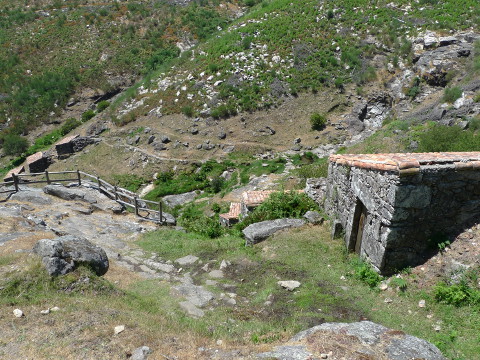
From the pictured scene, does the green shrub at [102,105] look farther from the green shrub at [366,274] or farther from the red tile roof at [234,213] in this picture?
the green shrub at [366,274]

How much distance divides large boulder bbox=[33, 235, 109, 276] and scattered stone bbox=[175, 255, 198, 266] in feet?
7.12

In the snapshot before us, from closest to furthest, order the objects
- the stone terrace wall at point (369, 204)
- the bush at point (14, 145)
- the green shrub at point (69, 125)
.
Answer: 1. the stone terrace wall at point (369, 204)
2. the bush at point (14, 145)
3. the green shrub at point (69, 125)

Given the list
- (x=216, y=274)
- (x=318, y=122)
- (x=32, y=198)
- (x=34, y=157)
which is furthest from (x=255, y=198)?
(x=34, y=157)

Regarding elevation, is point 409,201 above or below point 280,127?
above

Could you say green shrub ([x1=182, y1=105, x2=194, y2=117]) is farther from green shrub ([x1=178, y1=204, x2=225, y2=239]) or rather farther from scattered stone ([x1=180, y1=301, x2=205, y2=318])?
scattered stone ([x1=180, y1=301, x2=205, y2=318])

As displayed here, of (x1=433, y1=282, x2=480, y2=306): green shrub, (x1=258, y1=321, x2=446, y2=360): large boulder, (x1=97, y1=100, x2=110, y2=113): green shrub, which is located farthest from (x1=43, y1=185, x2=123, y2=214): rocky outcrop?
(x1=97, y1=100, x2=110, y2=113): green shrub

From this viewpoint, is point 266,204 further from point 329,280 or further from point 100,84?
point 100,84

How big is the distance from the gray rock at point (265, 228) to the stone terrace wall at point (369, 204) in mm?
1434

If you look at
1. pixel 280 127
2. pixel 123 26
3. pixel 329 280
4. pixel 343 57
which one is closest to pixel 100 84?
pixel 123 26

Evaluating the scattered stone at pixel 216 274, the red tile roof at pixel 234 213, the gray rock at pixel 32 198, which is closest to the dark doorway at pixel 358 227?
the scattered stone at pixel 216 274

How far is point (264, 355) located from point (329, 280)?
3.48 metres

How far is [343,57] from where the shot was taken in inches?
1225

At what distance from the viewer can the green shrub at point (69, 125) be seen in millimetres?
34844

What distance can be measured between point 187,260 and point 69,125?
31.0 metres
